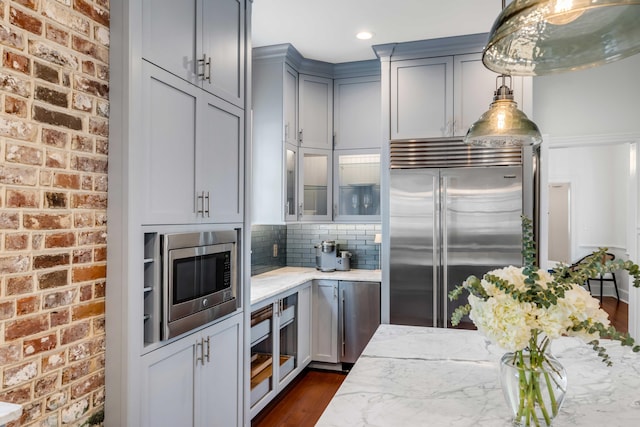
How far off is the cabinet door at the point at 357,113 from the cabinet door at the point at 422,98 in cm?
40

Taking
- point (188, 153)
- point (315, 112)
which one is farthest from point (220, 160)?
point (315, 112)

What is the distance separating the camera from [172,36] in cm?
183

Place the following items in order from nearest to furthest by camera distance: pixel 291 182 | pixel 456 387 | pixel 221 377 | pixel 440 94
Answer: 1. pixel 456 387
2. pixel 221 377
3. pixel 440 94
4. pixel 291 182

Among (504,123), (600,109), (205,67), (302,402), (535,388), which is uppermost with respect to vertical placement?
(600,109)

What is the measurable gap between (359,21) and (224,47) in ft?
4.26

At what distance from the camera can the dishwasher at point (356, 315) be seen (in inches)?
146

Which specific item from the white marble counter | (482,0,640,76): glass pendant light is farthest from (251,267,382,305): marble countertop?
(482,0,640,76): glass pendant light

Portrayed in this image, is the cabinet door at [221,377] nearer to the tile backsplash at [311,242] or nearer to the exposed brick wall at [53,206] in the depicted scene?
the exposed brick wall at [53,206]

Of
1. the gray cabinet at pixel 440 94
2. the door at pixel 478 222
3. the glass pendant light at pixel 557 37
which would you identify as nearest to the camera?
the glass pendant light at pixel 557 37

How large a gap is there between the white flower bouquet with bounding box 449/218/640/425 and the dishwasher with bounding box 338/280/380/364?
2.59 metres

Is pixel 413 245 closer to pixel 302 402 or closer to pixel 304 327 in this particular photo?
pixel 304 327

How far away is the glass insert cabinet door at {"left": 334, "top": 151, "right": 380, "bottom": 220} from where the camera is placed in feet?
13.1

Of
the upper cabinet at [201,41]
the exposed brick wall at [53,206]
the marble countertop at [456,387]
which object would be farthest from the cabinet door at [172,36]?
the marble countertop at [456,387]

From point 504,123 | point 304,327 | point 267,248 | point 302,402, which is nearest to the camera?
point 504,123
